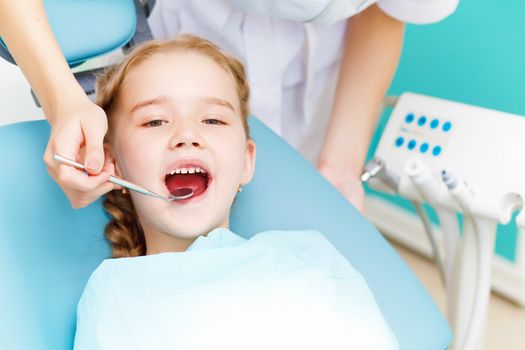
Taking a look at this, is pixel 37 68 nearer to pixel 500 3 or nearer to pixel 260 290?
pixel 260 290

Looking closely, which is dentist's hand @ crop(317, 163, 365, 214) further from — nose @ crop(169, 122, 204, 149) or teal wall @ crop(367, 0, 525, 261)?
teal wall @ crop(367, 0, 525, 261)

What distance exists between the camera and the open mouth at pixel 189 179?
996 millimetres

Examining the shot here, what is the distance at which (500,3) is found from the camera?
5.50 feet

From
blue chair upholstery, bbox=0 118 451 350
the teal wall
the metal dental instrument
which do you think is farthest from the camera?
the teal wall

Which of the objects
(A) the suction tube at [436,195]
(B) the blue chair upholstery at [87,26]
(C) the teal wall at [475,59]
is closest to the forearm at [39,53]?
(B) the blue chair upholstery at [87,26]

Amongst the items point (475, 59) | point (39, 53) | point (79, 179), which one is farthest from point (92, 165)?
point (475, 59)

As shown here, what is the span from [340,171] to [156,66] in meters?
0.48

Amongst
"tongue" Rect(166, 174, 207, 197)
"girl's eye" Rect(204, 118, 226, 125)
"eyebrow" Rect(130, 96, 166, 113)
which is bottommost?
"tongue" Rect(166, 174, 207, 197)

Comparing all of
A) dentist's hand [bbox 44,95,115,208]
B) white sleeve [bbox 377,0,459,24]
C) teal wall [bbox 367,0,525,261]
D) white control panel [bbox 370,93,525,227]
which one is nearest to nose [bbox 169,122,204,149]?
dentist's hand [bbox 44,95,115,208]

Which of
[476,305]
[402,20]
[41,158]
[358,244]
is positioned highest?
[402,20]

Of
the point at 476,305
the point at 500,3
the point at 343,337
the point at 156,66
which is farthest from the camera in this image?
the point at 500,3

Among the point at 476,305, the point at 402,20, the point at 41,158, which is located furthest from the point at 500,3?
the point at 41,158

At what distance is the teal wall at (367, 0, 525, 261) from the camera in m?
1.70

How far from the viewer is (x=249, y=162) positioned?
3.76 ft
